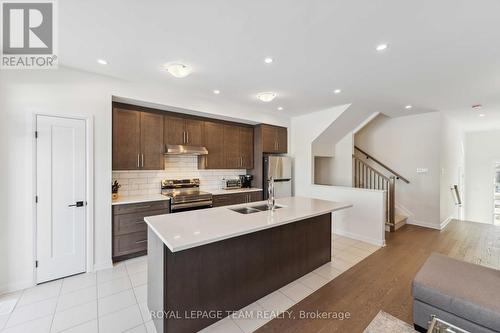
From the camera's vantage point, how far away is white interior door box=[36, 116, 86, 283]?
2633mm

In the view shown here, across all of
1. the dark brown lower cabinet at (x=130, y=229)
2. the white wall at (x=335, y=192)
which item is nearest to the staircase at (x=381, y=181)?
the white wall at (x=335, y=192)

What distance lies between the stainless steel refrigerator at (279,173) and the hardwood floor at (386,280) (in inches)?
89.3

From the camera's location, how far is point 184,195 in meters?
3.73

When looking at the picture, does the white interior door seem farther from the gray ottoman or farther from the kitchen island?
the gray ottoman

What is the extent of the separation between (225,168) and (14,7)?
353cm

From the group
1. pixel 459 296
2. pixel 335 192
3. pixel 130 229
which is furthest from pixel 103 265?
pixel 335 192

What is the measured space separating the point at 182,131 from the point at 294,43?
2.61 metres

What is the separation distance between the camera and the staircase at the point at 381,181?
188 inches

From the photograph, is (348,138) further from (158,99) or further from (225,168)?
(158,99)

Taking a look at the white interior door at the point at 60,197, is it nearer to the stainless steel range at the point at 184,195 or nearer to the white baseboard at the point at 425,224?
the stainless steel range at the point at 184,195

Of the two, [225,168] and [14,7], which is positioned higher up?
[14,7]

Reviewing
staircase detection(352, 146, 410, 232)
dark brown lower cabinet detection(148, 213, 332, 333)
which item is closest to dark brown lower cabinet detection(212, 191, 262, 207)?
dark brown lower cabinet detection(148, 213, 332, 333)

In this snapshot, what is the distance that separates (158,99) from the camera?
349 cm

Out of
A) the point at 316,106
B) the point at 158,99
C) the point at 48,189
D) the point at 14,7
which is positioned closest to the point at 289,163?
the point at 316,106
